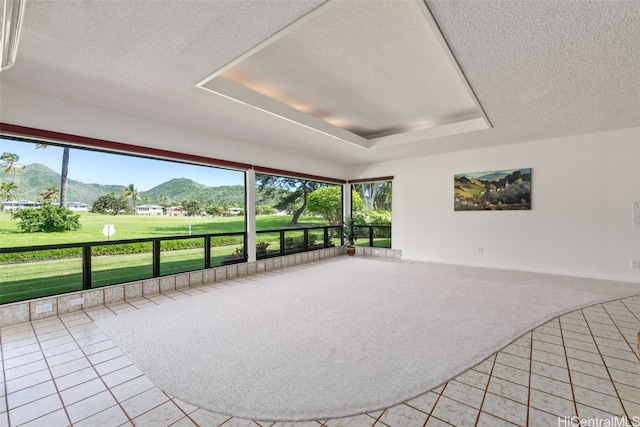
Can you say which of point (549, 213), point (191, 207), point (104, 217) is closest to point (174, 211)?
point (191, 207)

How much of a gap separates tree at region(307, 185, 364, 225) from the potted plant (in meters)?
0.34

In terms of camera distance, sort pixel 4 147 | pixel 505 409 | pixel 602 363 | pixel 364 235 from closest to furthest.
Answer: pixel 505 409
pixel 602 363
pixel 4 147
pixel 364 235

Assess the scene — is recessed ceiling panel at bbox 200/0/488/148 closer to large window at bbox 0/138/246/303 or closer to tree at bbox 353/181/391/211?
large window at bbox 0/138/246/303

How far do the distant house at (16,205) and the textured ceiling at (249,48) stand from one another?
4.36ft

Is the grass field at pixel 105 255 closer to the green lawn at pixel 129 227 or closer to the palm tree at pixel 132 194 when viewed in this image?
the green lawn at pixel 129 227

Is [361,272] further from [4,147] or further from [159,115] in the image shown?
[4,147]

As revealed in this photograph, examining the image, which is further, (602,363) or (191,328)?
(191,328)

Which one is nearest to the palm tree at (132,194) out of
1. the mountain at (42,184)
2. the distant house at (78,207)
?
the mountain at (42,184)

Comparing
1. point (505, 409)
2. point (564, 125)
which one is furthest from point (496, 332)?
point (564, 125)

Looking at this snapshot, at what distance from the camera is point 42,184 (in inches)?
130

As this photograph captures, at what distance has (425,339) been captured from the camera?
8.20ft

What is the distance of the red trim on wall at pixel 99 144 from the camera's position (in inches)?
115

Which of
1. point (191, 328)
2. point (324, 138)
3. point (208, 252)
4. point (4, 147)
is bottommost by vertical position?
point (191, 328)

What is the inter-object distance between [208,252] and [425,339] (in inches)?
147
